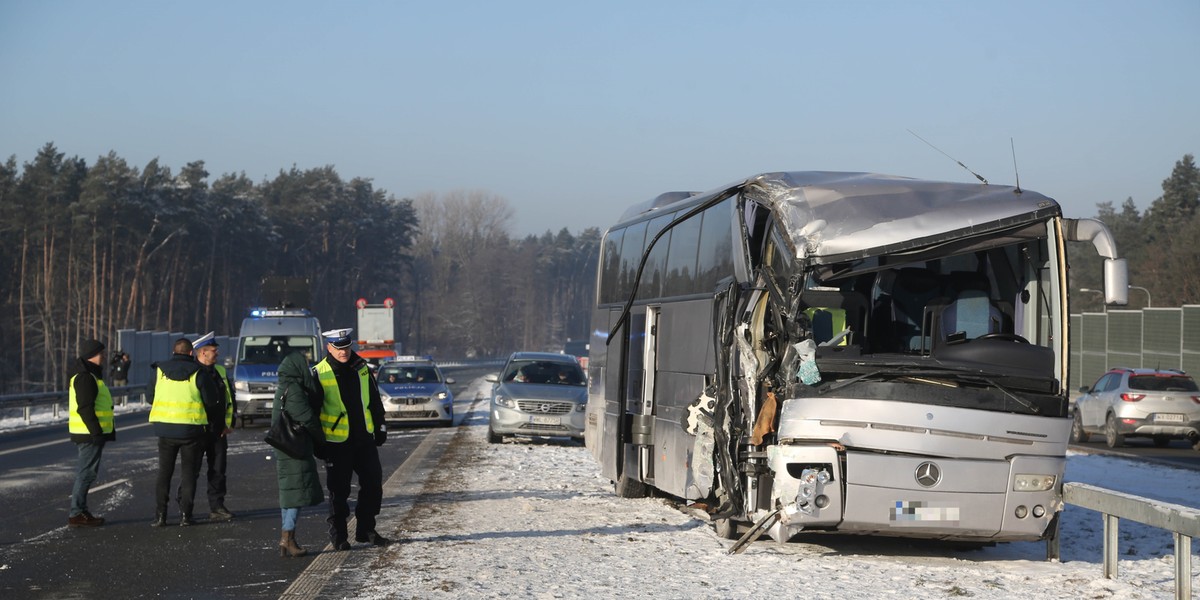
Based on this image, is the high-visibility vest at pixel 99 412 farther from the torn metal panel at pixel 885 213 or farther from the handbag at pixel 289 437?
the torn metal panel at pixel 885 213

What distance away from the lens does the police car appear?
29.6m

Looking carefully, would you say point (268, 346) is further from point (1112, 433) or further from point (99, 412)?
→ point (99, 412)

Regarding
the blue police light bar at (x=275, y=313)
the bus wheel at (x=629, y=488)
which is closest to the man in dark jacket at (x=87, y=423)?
the bus wheel at (x=629, y=488)

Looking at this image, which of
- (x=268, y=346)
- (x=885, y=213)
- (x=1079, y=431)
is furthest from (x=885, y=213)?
(x=268, y=346)

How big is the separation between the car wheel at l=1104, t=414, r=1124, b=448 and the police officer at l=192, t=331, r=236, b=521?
18.6 meters

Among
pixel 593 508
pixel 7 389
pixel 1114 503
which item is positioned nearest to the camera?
pixel 1114 503

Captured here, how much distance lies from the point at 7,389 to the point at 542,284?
101 meters

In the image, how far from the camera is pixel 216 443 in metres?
14.0

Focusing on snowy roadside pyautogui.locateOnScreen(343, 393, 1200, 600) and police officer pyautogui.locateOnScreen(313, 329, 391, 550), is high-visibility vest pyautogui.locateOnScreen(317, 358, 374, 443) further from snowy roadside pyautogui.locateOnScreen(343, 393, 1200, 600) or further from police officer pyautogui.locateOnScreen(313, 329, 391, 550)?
snowy roadside pyautogui.locateOnScreen(343, 393, 1200, 600)

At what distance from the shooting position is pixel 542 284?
A: 17338cm

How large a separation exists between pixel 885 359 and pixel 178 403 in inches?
269

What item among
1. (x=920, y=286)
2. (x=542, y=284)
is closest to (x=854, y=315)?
(x=920, y=286)

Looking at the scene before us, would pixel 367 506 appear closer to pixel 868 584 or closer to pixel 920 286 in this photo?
pixel 868 584

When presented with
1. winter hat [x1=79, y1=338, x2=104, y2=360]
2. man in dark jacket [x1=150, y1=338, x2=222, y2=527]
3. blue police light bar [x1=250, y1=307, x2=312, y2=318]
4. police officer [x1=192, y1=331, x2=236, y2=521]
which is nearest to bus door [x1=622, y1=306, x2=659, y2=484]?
police officer [x1=192, y1=331, x2=236, y2=521]
